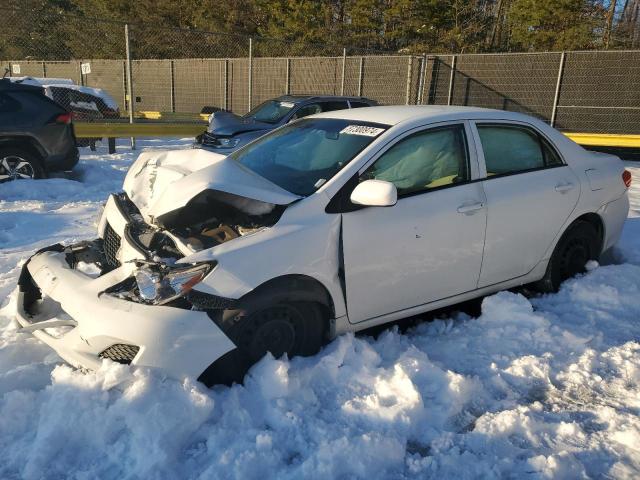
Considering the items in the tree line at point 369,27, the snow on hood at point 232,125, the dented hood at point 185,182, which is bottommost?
the snow on hood at point 232,125

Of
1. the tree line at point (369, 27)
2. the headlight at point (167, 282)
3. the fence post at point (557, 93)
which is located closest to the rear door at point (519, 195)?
the headlight at point (167, 282)

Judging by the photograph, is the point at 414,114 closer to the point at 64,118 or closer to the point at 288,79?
the point at 64,118

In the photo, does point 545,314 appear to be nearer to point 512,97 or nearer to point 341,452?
point 341,452

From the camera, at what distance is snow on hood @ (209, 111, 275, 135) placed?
979cm

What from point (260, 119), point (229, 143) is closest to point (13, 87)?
point (229, 143)

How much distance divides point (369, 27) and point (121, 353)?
26824mm

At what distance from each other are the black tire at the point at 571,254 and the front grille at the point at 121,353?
10.7 ft

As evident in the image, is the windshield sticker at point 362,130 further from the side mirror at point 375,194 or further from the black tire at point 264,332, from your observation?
the black tire at point 264,332

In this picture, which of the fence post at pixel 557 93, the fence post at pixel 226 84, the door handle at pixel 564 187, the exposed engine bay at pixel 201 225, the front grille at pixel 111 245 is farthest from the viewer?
the fence post at pixel 226 84

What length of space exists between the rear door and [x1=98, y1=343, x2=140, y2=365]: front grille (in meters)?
2.44

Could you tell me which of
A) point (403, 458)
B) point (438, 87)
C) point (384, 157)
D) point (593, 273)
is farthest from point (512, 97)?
point (403, 458)

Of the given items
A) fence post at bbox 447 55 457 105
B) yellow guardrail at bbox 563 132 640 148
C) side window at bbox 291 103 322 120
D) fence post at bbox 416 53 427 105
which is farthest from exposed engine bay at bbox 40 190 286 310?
fence post at bbox 447 55 457 105

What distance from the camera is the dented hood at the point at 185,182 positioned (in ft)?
10.5

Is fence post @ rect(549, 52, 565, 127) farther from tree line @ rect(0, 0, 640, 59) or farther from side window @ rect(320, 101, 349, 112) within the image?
tree line @ rect(0, 0, 640, 59)
